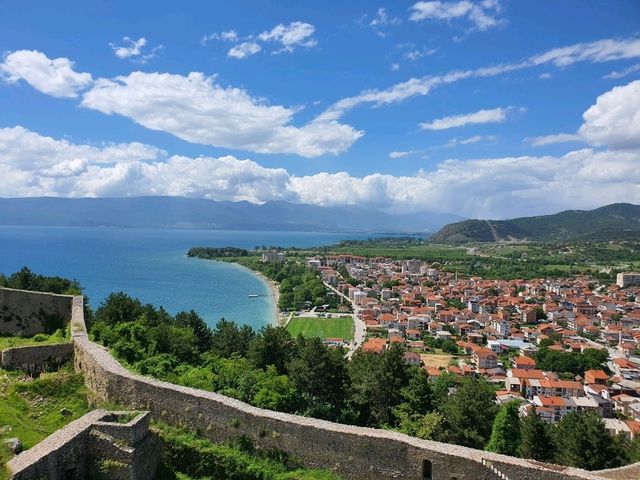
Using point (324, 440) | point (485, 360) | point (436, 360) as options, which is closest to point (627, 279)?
point (485, 360)

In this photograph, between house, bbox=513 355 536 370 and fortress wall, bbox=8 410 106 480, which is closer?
fortress wall, bbox=8 410 106 480

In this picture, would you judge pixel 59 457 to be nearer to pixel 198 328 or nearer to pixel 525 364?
pixel 198 328

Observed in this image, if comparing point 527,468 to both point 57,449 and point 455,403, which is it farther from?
point 455,403

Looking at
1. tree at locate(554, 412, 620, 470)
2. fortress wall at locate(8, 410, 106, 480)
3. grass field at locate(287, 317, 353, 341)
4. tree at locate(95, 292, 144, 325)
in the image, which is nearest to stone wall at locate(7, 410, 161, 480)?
fortress wall at locate(8, 410, 106, 480)

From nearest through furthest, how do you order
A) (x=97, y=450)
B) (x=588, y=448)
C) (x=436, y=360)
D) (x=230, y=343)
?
(x=97, y=450) → (x=588, y=448) → (x=230, y=343) → (x=436, y=360)

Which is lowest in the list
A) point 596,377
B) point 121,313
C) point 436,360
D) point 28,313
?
point 436,360

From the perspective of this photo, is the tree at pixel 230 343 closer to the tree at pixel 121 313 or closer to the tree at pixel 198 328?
the tree at pixel 198 328

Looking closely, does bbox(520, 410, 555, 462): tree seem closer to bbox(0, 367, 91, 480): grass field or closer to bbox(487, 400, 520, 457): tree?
bbox(487, 400, 520, 457): tree

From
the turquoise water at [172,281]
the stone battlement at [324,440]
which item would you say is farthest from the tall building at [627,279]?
the stone battlement at [324,440]
